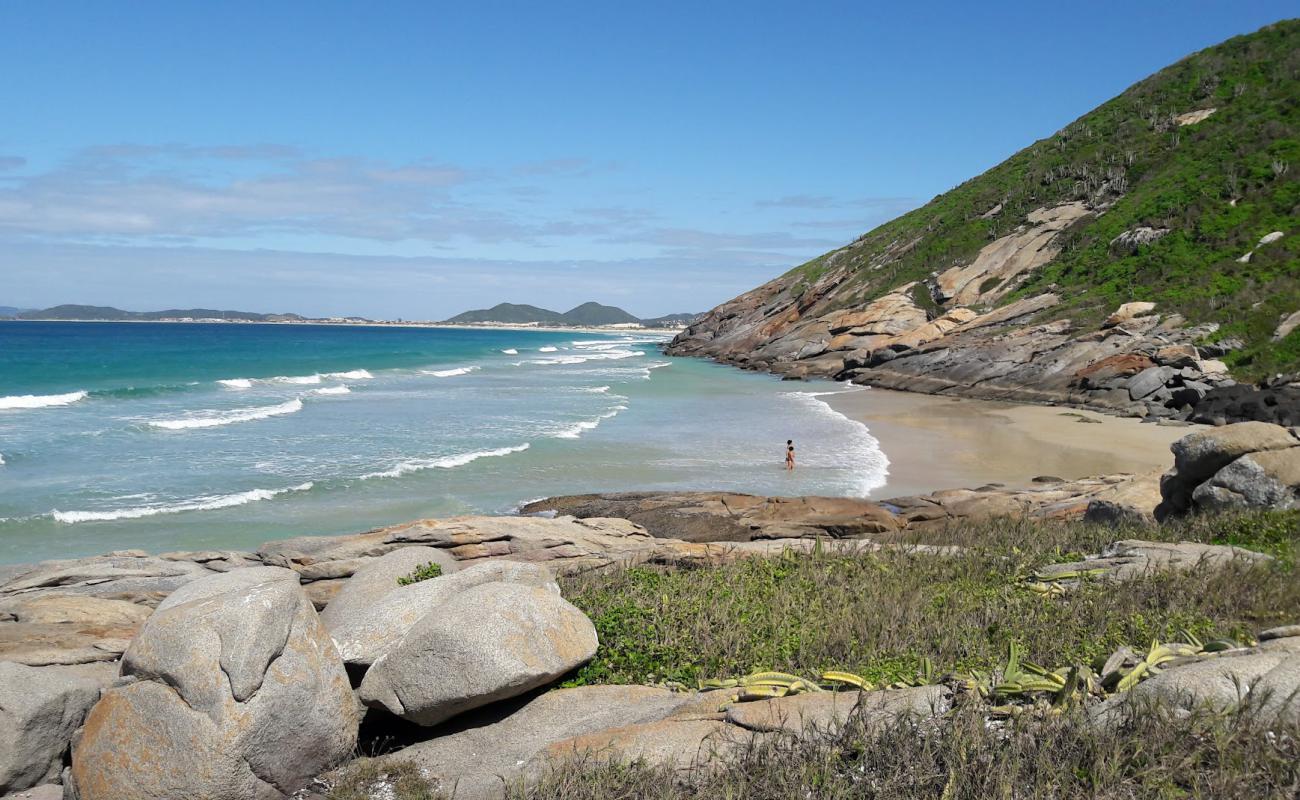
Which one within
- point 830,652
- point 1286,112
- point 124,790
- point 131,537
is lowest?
point 131,537

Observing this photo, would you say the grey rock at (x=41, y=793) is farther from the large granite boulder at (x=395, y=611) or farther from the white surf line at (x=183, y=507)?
the white surf line at (x=183, y=507)

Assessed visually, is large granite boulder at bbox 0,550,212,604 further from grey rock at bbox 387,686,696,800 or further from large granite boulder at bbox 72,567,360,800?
grey rock at bbox 387,686,696,800

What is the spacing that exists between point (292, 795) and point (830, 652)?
4.01m

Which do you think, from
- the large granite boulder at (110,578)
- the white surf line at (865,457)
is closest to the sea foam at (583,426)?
the white surf line at (865,457)

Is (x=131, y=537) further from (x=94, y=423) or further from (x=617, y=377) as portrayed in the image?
(x=617, y=377)

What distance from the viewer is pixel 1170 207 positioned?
52188 mm

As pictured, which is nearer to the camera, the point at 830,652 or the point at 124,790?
the point at 124,790

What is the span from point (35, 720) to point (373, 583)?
9.10 ft

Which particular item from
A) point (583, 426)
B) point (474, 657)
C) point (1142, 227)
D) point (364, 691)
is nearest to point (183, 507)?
point (364, 691)

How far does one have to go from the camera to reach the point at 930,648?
20.8 feet

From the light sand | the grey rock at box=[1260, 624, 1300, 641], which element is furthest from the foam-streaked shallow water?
the grey rock at box=[1260, 624, 1300, 641]

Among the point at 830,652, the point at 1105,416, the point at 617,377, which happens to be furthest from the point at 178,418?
the point at 1105,416

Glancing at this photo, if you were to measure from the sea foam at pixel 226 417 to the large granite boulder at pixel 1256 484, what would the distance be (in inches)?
1277

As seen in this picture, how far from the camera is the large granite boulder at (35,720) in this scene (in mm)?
5902
